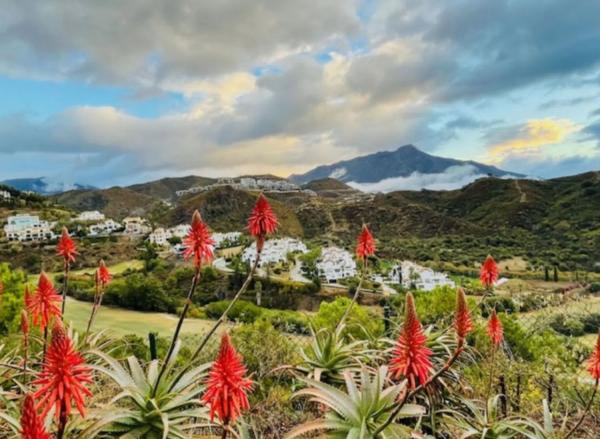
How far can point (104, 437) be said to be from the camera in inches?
126

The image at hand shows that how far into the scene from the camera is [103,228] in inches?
3632

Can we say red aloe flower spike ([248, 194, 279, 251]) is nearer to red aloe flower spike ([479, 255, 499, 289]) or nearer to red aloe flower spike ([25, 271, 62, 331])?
red aloe flower spike ([25, 271, 62, 331])

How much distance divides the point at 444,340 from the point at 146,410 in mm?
3855

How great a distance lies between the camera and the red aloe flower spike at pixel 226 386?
256 cm

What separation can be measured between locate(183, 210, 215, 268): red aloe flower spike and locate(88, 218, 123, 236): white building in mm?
88837

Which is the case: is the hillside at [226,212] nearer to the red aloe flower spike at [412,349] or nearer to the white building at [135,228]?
the white building at [135,228]

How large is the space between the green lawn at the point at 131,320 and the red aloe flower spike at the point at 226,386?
33167 mm

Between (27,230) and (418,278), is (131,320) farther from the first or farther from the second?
(27,230)

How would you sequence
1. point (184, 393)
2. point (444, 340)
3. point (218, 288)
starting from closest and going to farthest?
point (184, 393), point (444, 340), point (218, 288)

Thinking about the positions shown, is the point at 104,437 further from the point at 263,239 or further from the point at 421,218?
the point at 421,218

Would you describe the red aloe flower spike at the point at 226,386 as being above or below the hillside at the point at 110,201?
below

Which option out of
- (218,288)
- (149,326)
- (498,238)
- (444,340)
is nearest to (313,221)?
(498,238)

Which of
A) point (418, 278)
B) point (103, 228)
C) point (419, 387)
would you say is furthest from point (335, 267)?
point (419, 387)

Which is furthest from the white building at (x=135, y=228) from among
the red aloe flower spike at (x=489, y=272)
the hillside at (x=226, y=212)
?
the red aloe flower spike at (x=489, y=272)
